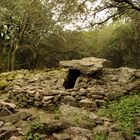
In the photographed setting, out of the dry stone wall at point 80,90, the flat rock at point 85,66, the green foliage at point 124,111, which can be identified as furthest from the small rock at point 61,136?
the flat rock at point 85,66

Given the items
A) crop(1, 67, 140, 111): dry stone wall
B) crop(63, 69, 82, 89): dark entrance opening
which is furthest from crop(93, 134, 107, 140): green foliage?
crop(63, 69, 82, 89): dark entrance opening

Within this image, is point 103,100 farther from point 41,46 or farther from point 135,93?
point 41,46

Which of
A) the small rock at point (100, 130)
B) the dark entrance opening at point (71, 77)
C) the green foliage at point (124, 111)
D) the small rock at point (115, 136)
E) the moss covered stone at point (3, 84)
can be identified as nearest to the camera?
the small rock at point (115, 136)

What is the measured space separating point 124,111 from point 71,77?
4.69 m

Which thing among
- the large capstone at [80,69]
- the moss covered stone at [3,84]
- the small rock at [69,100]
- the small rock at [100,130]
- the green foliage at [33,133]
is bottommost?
the small rock at [100,130]

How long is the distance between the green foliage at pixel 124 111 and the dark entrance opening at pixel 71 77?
9.86 ft

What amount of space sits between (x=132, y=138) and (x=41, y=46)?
881 inches

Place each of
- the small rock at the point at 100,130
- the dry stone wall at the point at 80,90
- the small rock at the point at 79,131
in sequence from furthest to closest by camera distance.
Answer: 1. the dry stone wall at the point at 80,90
2. the small rock at the point at 100,130
3. the small rock at the point at 79,131

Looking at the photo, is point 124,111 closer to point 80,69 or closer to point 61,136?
point 61,136

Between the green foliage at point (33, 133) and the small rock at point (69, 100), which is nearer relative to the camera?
the green foliage at point (33, 133)

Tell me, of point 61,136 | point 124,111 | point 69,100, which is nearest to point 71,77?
point 69,100

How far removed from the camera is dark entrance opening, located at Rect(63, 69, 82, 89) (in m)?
15.7

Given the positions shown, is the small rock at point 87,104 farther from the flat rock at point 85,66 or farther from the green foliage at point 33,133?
the green foliage at point 33,133

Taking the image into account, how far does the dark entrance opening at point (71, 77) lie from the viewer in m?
15.7
